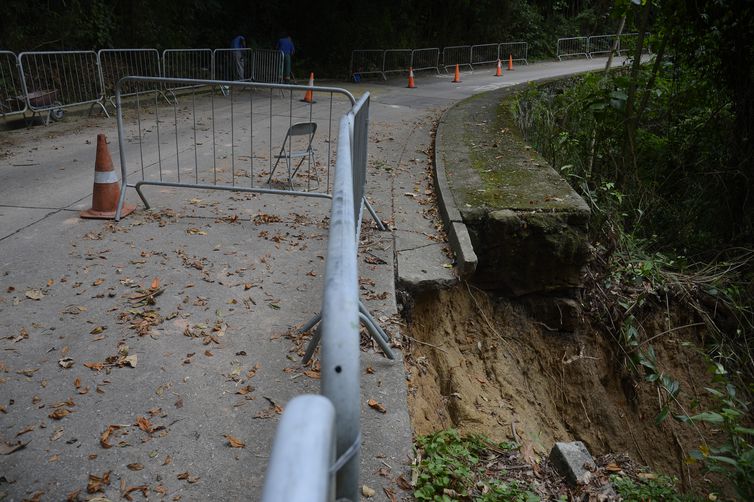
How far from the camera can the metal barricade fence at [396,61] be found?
23578mm

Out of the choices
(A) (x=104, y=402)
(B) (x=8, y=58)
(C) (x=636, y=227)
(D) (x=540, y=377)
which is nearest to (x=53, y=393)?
(A) (x=104, y=402)

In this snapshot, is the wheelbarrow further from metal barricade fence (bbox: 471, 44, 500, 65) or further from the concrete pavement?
metal barricade fence (bbox: 471, 44, 500, 65)

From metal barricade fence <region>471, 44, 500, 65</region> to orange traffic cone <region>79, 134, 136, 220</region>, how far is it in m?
24.6

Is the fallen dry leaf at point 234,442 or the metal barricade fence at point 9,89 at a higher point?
the metal barricade fence at point 9,89

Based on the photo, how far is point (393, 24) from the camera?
25.9m

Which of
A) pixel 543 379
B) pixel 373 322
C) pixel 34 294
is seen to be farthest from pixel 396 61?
pixel 373 322

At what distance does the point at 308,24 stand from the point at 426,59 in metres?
5.22

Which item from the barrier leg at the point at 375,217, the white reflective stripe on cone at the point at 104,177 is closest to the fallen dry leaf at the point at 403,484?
the barrier leg at the point at 375,217

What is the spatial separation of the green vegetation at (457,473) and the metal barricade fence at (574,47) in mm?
33122

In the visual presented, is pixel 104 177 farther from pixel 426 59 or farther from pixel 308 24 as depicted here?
pixel 426 59

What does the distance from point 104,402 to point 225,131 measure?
28.4 ft

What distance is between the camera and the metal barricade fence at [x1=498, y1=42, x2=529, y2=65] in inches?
1191

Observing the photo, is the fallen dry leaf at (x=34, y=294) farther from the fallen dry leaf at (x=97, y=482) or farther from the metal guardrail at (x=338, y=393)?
the metal guardrail at (x=338, y=393)

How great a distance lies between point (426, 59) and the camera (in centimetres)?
2559
